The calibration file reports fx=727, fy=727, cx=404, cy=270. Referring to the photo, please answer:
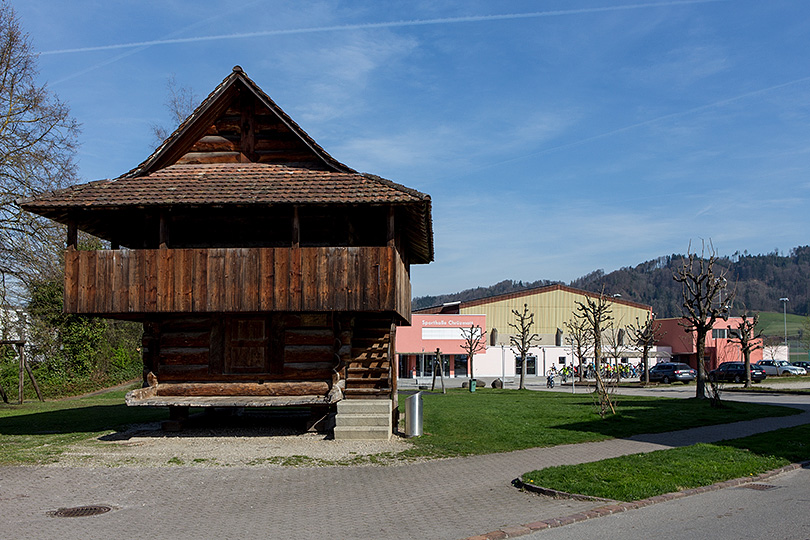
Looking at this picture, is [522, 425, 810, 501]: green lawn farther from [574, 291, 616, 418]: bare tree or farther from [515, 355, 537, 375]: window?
[515, 355, 537, 375]: window

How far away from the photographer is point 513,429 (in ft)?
64.1

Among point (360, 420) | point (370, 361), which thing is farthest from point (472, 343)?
point (360, 420)

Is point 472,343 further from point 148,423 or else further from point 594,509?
point 594,509

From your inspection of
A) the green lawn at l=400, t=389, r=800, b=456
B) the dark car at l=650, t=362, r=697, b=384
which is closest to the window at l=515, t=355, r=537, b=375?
the dark car at l=650, t=362, r=697, b=384

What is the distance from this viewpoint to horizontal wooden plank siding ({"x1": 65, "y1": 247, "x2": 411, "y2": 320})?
1767 centimetres

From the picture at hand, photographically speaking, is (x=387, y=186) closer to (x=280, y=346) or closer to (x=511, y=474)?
(x=280, y=346)

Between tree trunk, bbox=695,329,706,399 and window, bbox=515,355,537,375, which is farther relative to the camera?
window, bbox=515,355,537,375

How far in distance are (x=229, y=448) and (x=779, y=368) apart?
2576 inches

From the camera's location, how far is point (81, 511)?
10648 millimetres

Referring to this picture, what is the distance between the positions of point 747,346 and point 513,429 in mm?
32248

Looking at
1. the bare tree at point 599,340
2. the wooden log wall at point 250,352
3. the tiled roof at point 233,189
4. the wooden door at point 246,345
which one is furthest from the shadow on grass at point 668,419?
the wooden door at point 246,345

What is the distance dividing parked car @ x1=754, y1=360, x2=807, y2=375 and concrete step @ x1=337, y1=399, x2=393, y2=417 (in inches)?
2112

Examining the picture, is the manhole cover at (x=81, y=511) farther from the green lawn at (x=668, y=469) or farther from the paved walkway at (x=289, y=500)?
the green lawn at (x=668, y=469)

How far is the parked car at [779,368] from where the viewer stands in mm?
64812
